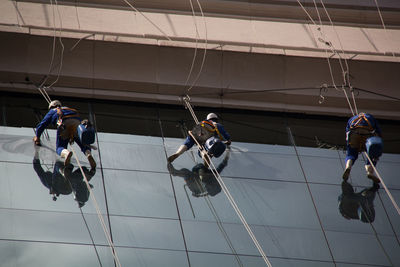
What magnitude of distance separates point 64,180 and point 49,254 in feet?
5.60

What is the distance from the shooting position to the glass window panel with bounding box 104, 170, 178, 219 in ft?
29.2

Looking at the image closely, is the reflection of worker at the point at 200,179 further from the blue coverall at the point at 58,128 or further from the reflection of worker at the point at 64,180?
the blue coverall at the point at 58,128

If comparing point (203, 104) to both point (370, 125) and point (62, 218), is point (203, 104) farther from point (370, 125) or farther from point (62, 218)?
point (62, 218)

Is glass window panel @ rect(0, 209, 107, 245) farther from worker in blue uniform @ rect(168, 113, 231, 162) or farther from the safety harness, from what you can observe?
the safety harness

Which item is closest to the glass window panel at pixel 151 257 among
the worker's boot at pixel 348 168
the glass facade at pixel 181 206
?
the glass facade at pixel 181 206

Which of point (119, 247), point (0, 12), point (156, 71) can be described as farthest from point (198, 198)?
point (0, 12)

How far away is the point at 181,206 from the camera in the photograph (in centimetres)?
912

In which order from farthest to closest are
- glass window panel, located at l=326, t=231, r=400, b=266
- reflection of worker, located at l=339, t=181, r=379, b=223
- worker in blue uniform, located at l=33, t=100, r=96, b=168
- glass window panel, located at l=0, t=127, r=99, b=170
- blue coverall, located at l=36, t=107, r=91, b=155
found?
glass window panel, located at l=0, t=127, r=99, b=170, blue coverall, located at l=36, t=107, r=91, b=155, worker in blue uniform, located at l=33, t=100, r=96, b=168, reflection of worker, located at l=339, t=181, r=379, b=223, glass window panel, located at l=326, t=231, r=400, b=266

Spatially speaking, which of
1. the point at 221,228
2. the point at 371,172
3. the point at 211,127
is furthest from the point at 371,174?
the point at 221,228

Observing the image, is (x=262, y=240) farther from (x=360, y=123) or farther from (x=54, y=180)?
(x=54, y=180)

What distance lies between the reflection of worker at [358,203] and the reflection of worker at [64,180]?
377cm

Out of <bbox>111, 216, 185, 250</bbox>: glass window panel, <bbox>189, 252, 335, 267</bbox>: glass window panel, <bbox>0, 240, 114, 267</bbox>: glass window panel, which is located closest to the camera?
<bbox>0, 240, 114, 267</bbox>: glass window panel

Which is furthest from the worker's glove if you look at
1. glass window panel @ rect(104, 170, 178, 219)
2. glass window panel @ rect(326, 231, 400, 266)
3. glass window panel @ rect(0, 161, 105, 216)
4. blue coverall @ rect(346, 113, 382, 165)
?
blue coverall @ rect(346, 113, 382, 165)

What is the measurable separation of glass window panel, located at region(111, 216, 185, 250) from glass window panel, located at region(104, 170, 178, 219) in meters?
0.15
